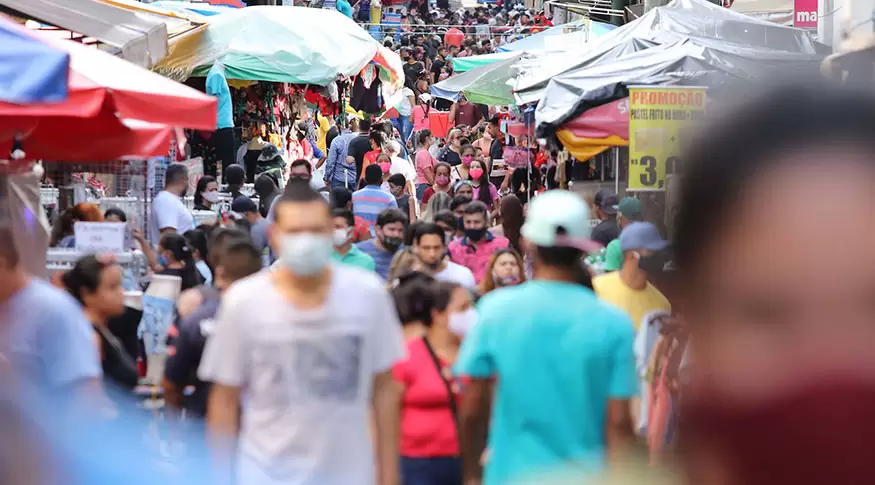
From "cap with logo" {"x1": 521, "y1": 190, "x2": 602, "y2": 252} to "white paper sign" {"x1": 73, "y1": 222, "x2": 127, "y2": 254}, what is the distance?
4680 mm

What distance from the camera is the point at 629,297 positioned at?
7391 millimetres

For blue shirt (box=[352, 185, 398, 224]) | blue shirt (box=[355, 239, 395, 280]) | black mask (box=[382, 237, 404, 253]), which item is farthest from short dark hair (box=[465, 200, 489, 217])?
blue shirt (box=[352, 185, 398, 224])

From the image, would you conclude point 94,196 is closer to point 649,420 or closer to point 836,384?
point 649,420

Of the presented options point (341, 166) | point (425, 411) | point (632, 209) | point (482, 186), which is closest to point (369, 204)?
point (632, 209)

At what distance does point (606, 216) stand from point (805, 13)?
4645 mm

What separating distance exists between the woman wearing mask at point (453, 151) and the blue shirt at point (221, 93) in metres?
5.91

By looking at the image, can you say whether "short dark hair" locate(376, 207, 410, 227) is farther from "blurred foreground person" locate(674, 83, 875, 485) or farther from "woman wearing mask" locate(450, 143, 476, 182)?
"blurred foreground person" locate(674, 83, 875, 485)

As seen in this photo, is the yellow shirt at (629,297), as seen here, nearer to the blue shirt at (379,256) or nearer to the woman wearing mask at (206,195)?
the blue shirt at (379,256)

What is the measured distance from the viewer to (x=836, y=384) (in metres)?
0.58

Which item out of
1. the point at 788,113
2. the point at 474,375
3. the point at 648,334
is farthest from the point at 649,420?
the point at 788,113

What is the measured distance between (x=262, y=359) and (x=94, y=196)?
7.77m

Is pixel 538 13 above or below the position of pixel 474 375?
above

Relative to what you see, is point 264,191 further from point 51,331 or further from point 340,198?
point 51,331

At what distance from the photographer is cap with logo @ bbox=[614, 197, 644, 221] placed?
9797mm
